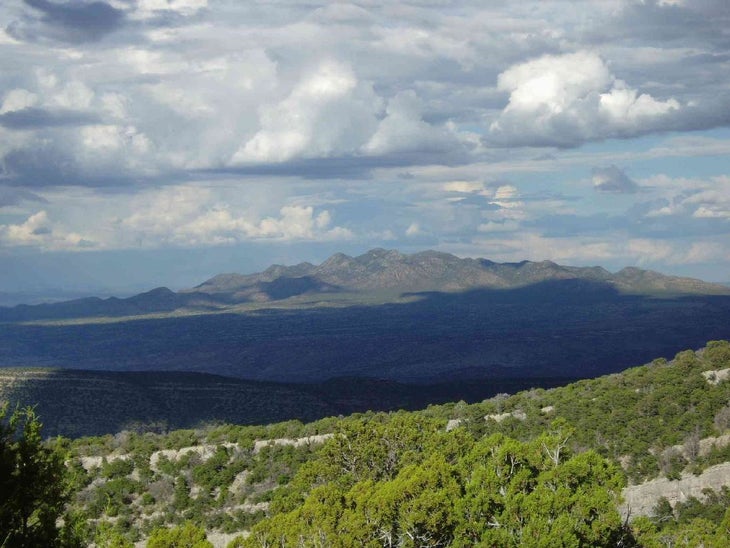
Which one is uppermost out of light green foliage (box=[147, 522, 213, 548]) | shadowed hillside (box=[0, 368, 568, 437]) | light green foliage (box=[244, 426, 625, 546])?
light green foliage (box=[244, 426, 625, 546])

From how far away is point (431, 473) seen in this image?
91.4ft

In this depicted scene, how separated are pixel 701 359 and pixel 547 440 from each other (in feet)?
98.6

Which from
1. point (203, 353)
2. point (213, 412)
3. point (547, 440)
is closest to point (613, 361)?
point (203, 353)

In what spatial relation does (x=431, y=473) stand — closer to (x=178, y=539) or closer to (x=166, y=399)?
(x=178, y=539)

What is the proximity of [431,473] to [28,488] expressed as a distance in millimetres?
12246

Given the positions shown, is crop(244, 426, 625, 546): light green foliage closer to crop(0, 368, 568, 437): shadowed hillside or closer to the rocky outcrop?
the rocky outcrop

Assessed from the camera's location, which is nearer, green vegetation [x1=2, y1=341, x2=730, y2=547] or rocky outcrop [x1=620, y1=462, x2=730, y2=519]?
green vegetation [x1=2, y1=341, x2=730, y2=547]

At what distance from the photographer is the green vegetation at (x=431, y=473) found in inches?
1036

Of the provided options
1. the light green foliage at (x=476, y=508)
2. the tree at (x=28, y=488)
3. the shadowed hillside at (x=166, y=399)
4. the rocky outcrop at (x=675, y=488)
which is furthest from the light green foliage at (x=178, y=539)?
the shadowed hillside at (x=166, y=399)

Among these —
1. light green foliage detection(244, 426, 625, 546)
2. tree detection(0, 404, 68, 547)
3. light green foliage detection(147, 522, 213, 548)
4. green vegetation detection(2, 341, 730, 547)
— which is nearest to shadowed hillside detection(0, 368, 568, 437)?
green vegetation detection(2, 341, 730, 547)

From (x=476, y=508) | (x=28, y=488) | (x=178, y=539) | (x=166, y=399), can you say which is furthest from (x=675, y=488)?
(x=166, y=399)

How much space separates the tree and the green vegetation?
57 mm

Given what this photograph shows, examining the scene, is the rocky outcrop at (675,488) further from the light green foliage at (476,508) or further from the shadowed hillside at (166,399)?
the shadowed hillside at (166,399)

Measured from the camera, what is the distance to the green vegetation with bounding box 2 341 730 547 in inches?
1036
